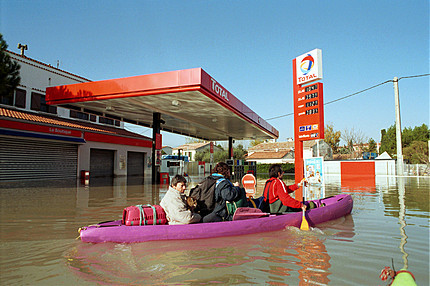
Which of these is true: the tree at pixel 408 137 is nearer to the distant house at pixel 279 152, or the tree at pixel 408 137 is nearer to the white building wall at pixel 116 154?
the distant house at pixel 279 152

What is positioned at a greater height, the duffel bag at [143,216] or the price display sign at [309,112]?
the price display sign at [309,112]

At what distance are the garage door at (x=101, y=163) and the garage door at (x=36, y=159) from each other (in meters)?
1.77

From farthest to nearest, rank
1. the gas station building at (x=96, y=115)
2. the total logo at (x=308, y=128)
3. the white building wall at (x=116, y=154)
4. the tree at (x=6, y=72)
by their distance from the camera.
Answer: the white building wall at (x=116, y=154)
the tree at (x=6, y=72)
the total logo at (x=308, y=128)
the gas station building at (x=96, y=115)

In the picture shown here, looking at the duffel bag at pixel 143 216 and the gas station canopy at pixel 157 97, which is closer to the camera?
the duffel bag at pixel 143 216

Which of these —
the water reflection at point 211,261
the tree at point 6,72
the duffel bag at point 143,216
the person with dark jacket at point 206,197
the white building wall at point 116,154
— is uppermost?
the tree at point 6,72

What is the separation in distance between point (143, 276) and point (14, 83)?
12581 millimetres

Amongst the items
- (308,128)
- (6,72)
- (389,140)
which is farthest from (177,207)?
(389,140)

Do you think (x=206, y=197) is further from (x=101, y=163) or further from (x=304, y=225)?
(x=101, y=163)

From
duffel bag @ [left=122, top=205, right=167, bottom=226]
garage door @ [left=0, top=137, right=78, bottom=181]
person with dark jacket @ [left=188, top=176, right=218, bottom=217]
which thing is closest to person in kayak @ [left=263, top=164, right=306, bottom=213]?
person with dark jacket @ [left=188, top=176, right=218, bottom=217]

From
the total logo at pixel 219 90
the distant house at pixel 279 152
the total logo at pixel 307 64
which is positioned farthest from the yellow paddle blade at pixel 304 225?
the distant house at pixel 279 152

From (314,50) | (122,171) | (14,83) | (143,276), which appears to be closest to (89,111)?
(14,83)

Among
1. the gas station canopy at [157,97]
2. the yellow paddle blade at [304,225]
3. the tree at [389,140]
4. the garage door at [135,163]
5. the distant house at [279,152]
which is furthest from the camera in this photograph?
the distant house at [279,152]

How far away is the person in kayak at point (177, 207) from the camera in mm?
4582

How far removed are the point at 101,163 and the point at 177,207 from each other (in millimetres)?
18293
